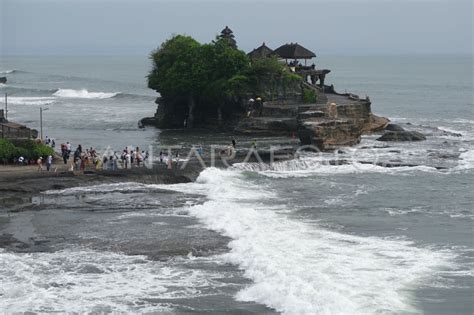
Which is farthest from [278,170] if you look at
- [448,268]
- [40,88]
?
[40,88]

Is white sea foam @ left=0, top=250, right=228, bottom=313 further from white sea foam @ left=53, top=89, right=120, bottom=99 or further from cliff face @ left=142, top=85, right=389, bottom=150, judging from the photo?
white sea foam @ left=53, top=89, right=120, bottom=99

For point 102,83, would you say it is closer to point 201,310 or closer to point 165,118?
point 165,118

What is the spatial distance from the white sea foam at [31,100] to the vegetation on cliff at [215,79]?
3592cm

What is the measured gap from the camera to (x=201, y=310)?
23.7 metres

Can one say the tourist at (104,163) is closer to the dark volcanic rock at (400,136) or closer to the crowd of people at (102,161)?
the crowd of people at (102,161)

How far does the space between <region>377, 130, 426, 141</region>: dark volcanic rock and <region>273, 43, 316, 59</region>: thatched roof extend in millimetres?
12270

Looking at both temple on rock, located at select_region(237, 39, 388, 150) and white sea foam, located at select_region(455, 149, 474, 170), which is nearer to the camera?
white sea foam, located at select_region(455, 149, 474, 170)

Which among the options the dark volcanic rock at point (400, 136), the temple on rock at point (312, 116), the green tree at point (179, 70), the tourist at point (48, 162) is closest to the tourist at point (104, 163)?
the tourist at point (48, 162)

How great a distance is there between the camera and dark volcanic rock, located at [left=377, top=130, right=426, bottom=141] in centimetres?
6081

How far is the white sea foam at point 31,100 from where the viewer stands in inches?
3922

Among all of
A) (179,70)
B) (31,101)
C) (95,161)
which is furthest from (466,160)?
(31,101)

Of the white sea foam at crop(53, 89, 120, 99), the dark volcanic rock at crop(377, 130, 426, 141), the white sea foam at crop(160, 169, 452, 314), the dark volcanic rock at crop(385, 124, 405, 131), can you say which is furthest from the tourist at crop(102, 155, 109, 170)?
the white sea foam at crop(53, 89, 120, 99)

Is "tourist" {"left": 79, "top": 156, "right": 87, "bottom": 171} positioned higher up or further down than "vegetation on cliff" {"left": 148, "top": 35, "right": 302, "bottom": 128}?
further down

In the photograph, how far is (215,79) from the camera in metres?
65.2
